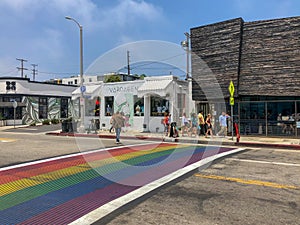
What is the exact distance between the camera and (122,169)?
8023 mm

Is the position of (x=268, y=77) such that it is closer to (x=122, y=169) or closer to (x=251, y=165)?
(x=251, y=165)

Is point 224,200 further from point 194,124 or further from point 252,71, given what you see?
point 252,71

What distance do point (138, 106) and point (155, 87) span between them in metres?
2.57

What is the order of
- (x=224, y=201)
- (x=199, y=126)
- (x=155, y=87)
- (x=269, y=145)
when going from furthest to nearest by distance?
(x=155, y=87), (x=199, y=126), (x=269, y=145), (x=224, y=201)

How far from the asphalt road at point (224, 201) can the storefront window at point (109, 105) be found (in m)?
17.6

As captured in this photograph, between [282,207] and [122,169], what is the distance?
172 inches

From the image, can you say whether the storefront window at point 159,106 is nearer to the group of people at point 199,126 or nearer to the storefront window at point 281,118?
the group of people at point 199,126

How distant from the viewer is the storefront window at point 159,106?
2147 cm

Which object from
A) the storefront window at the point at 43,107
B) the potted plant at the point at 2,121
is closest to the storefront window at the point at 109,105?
the potted plant at the point at 2,121

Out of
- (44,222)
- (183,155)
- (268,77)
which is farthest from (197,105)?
(44,222)

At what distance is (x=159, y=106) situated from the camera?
21.8 meters

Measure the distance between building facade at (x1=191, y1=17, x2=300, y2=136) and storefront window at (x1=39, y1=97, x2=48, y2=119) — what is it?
2358 centimetres

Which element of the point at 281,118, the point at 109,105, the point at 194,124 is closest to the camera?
the point at 281,118

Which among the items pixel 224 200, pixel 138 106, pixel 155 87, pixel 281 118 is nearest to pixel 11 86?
pixel 138 106
